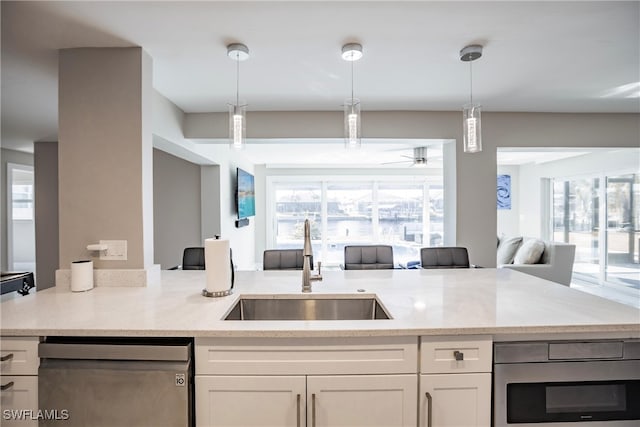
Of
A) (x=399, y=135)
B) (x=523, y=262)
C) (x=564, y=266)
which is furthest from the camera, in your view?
(x=523, y=262)

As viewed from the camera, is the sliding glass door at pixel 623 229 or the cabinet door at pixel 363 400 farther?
the sliding glass door at pixel 623 229

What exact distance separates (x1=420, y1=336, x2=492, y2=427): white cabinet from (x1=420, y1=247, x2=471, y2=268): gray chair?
1373 mm

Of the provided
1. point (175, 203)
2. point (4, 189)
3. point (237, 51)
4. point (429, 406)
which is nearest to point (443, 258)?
point (429, 406)

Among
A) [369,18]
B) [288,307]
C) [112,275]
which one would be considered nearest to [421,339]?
[288,307]

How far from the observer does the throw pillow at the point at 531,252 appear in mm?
4305

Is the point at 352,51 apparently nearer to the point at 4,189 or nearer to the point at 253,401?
the point at 253,401

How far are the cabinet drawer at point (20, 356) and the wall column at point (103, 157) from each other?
0.68 m

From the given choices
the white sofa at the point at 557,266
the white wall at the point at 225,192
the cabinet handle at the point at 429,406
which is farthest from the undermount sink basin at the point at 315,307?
the white sofa at the point at 557,266

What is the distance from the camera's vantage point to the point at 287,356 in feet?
3.97

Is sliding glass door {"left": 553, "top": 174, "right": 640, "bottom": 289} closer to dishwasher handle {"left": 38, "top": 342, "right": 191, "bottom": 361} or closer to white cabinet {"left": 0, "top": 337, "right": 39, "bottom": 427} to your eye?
dishwasher handle {"left": 38, "top": 342, "right": 191, "bottom": 361}

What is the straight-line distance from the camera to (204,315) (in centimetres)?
135

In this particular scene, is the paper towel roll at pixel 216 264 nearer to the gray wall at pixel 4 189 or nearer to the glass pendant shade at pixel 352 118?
the glass pendant shade at pixel 352 118

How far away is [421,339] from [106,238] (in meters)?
1.90

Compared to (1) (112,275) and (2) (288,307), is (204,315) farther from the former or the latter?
(1) (112,275)
